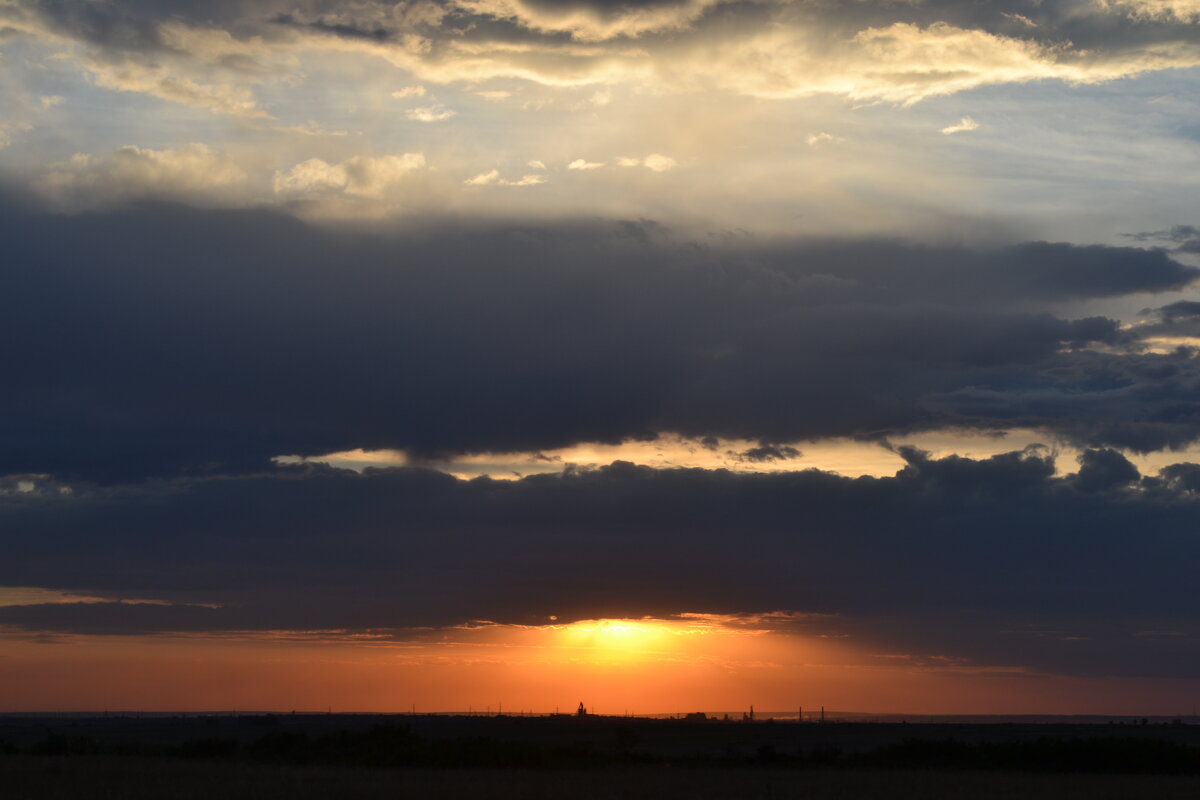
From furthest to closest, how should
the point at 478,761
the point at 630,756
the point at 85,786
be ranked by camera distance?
the point at 630,756 → the point at 478,761 → the point at 85,786

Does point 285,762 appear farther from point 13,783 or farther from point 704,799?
point 704,799

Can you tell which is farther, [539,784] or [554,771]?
[554,771]

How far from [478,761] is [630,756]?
12.1 metres

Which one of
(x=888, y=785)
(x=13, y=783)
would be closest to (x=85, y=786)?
(x=13, y=783)

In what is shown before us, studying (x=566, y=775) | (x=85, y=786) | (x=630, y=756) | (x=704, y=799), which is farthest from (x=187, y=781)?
(x=630, y=756)

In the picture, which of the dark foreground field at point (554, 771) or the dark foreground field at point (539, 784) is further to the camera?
the dark foreground field at point (554, 771)

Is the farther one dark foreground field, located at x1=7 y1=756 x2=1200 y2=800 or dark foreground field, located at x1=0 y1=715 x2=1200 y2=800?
dark foreground field, located at x1=0 y1=715 x2=1200 y2=800

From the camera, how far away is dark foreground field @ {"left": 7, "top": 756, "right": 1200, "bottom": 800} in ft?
171

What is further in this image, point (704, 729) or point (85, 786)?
point (704, 729)

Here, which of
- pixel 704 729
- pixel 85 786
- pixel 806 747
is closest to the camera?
pixel 85 786

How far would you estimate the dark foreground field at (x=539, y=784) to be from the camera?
52.0 meters

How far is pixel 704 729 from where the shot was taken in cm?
16062

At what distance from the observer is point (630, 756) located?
270 feet

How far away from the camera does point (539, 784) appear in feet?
189
